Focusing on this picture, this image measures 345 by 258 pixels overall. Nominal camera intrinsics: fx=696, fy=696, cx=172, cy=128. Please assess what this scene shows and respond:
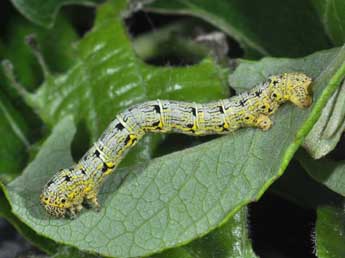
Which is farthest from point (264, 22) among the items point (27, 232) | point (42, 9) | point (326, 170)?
point (27, 232)

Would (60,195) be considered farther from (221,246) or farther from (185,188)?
(221,246)

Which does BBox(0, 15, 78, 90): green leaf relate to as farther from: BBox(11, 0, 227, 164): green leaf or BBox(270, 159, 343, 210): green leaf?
BBox(270, 159, 343, 210): green leaf

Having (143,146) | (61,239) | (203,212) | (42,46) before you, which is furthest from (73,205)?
(42,46)

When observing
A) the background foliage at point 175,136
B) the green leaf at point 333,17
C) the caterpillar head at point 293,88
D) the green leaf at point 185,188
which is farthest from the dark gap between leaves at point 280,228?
the green leaf at point 333,17

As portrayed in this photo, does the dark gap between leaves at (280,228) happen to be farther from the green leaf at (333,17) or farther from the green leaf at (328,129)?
the green leaf at (333,17)

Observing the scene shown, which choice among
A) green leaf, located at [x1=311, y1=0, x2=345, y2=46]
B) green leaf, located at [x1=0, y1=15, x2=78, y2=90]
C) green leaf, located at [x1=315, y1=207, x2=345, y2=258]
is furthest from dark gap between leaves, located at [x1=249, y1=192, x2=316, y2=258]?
green leaf, located at [x1=0, y1=15, x2=78, y2=90]
